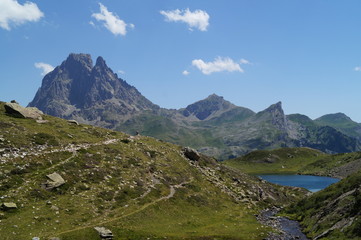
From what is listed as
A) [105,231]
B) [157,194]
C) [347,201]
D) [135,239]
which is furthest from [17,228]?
[347,201]

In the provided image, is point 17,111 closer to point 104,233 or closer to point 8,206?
point 8,206

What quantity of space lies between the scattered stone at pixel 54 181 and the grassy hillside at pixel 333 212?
4293cm

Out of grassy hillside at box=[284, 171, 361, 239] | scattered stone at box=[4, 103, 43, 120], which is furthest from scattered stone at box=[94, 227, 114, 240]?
scattered stone at box=[4, 103, 43, 120]

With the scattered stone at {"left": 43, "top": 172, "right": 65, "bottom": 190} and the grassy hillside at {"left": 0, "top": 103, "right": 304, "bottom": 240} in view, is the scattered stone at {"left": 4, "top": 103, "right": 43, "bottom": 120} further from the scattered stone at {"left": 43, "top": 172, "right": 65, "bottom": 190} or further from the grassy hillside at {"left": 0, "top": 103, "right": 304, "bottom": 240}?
the scattered stone at {"left": 43, "top": 172, "right": 65, "bottom": 190}

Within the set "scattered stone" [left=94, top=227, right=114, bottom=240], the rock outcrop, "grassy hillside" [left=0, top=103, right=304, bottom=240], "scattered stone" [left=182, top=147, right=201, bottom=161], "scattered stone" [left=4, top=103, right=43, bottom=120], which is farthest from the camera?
"scattered stone" [left=182, top=147, right=201, bottom=161]

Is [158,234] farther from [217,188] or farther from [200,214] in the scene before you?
[217,188]

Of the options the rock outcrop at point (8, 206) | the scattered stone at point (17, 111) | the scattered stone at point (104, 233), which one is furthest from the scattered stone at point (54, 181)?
the scattered stone at point (17, 111)

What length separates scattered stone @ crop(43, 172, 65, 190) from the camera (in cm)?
4815

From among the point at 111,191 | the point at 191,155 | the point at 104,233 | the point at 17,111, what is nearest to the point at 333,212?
the point at 104,233

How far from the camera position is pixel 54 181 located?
49625mm

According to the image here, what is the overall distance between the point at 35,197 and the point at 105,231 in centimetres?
1364

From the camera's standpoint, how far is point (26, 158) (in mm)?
54156

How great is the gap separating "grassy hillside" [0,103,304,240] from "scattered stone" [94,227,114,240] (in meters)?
0.74

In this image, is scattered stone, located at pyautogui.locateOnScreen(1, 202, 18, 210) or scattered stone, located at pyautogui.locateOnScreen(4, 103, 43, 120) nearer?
scattered stone, located at pyautogui.locateOnScreen(1, 202, 18, 210)
